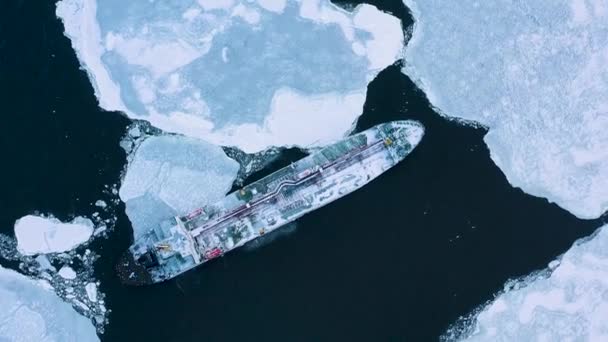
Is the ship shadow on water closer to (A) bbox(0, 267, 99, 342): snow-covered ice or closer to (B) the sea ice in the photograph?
(A) bbox(0, 267, 99, 342): snow-covered ice

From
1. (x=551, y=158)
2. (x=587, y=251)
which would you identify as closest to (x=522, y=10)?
(x=551, y=158)

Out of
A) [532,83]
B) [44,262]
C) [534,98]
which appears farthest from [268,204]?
[532,83]

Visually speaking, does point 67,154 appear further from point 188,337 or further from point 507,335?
point 507,335

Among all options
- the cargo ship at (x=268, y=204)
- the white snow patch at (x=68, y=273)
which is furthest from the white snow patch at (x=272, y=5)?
the white snow patch at (x=68, y=273)

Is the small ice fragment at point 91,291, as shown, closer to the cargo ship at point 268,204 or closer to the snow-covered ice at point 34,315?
the snow-covered ice at point 34,315

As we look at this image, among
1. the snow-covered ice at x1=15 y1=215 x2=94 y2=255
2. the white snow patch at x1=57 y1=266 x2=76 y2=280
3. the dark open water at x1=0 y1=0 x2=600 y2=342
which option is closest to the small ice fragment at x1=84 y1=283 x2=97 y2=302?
the dark open water at x1=0 y1=0 x2=600 y2=342

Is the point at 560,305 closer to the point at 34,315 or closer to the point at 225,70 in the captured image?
the point at 225,70
